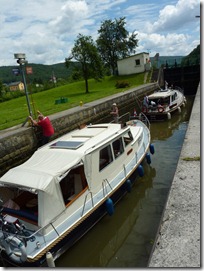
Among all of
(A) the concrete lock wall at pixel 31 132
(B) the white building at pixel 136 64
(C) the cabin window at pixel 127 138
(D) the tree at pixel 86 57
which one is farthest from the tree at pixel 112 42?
(C) the cabin window at pixel 127 138

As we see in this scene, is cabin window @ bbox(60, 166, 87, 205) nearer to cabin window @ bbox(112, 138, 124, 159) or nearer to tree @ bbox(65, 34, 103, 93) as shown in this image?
cabin window @ bbox(112, 138, 124, 159)

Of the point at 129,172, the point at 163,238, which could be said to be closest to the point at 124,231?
the point at 129,172

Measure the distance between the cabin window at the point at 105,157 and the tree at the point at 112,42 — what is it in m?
49.0

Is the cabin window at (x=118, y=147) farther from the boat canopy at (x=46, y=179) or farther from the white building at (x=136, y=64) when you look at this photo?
the white building at (x=136, y=64)

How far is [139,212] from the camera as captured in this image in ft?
27.5

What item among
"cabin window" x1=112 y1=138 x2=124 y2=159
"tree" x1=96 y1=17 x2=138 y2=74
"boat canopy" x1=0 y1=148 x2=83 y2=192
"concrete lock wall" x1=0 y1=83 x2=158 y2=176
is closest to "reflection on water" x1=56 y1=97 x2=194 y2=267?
"cabin window" x1=112 y1=138 x2=124 y2=159

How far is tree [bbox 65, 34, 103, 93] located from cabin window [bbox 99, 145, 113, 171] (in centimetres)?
2326

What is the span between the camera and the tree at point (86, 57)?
29.9 m

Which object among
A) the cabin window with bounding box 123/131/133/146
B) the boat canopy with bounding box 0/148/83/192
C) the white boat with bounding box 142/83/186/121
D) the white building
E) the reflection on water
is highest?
the white building

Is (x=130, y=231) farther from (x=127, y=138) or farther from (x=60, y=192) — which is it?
(x=127, y=138)

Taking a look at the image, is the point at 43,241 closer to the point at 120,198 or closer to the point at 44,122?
the point at 120,198

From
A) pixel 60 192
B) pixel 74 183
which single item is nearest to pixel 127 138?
pixel 74 183

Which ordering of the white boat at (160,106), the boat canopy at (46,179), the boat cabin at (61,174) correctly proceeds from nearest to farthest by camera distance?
the boat canopy at (46,179)
the boat cabin at (61,174)
the white boat at (160,106)

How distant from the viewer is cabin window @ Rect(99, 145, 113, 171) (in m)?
8.39
